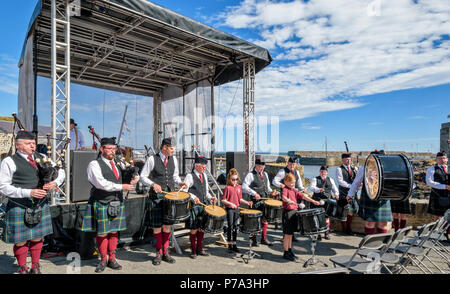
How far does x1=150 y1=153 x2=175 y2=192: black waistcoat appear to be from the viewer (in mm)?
3381

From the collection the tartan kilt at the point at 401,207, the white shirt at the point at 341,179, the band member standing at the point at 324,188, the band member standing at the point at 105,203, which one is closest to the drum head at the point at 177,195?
the band member standing at the point at 105,203

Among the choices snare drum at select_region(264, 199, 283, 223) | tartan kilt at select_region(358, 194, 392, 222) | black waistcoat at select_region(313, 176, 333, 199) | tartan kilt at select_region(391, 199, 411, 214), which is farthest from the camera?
black waistcoat at select_region(313, 176, 333, 199)

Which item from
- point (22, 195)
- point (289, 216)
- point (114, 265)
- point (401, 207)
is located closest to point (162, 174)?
point (114, 265)

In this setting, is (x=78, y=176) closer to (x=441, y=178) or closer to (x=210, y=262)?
(x=210, y=262)

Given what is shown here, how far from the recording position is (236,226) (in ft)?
11.9

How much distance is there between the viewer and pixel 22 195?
2.41 meters

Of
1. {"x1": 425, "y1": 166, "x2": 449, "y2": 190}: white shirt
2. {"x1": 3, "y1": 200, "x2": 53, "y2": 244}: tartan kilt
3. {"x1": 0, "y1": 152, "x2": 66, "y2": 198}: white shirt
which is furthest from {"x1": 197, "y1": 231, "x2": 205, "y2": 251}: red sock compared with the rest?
{"x1": 425, "y1": 166, "x2": 449, "y2": 190}: white shirt

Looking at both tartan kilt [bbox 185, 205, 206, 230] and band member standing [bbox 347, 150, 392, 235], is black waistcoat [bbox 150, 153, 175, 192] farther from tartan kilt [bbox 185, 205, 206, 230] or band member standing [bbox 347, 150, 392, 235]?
band member standing [bbox 347, 150, 392, 235]

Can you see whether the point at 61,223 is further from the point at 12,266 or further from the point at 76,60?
the point at 76,60

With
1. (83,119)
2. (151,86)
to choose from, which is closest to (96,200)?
(83,119)

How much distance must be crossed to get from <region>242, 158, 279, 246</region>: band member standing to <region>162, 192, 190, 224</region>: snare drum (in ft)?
4.19

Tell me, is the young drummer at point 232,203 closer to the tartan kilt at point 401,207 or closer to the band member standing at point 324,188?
the band member standing at point 324,188

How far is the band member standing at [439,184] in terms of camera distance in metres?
4.21

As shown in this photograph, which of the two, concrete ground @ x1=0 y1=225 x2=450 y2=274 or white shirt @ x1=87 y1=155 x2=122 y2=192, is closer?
white shirt @ x1=87 y1=155 x2=122 y2=192
